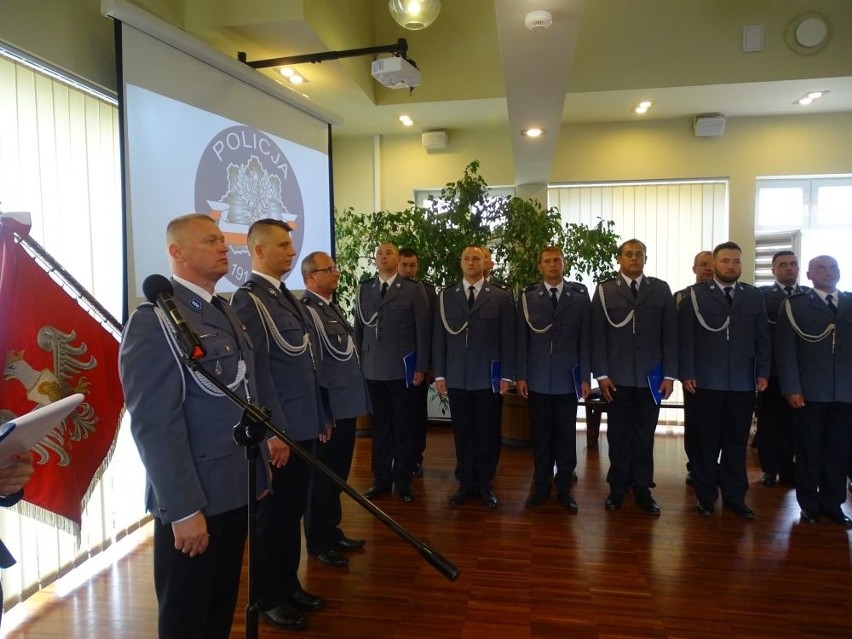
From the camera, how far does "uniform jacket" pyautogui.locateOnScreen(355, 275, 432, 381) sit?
12.2 feet

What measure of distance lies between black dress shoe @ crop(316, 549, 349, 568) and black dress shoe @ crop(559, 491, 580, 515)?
54.4 inches

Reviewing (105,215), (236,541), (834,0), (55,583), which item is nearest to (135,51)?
(105,215)

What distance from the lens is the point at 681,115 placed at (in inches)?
228

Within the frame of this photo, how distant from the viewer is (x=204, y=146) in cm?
310

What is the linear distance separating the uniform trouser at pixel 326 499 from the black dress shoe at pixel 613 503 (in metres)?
1.67

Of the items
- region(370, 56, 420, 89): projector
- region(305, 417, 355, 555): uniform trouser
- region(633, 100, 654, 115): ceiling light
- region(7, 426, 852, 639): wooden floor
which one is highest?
region(633, 100, 654, 115): ceiling light

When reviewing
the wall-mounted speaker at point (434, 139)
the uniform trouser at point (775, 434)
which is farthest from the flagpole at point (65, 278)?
the wall-mounted speaker at point (434, 139)

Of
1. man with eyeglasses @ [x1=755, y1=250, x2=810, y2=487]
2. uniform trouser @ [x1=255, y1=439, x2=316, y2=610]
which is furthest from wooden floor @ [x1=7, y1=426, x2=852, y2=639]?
man with eyeglasses @ [x1=755, y1=250, x2=810, y2=487]

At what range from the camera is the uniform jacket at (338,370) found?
108 inches

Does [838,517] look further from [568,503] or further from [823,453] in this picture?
[568,503]

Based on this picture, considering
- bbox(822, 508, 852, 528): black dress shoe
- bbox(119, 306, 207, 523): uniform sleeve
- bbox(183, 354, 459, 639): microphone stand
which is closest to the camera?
bbox(183, 354, 459, 639): microphone stand

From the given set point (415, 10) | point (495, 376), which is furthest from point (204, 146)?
point (495, 376)

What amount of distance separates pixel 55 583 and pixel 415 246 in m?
3.13

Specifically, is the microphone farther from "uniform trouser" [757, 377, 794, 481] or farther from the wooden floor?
"uniform trouser" [757, 377, 794, 481]
